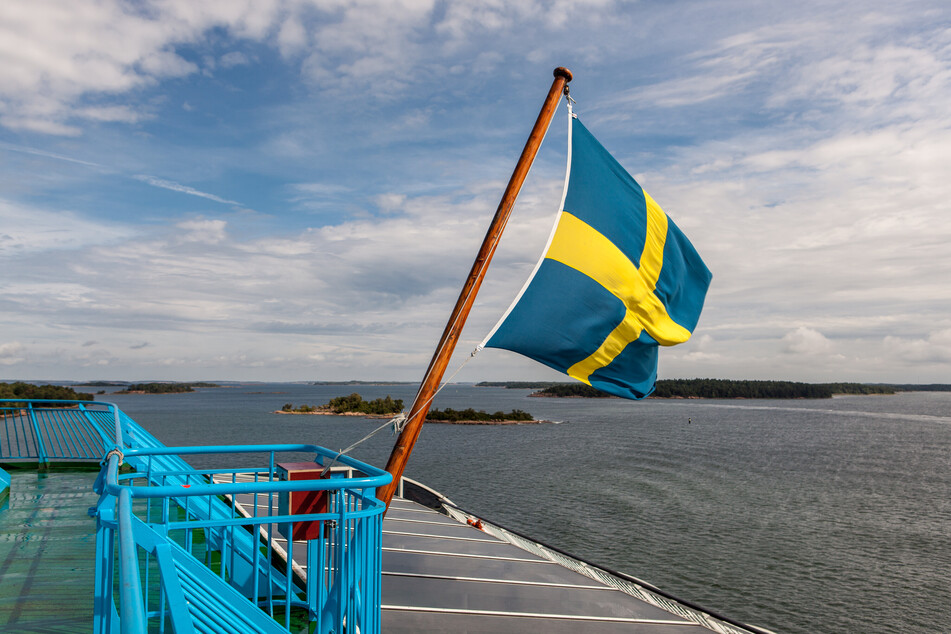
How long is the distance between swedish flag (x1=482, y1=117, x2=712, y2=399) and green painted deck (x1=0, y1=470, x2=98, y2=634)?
437cm

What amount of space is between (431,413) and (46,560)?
10592 cm

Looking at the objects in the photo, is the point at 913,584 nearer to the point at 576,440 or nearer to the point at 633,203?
the point at 633,203

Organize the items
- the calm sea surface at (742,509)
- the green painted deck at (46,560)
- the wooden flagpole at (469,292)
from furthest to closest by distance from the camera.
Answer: the calm sea surface at (742,509) → the wooden flagpole at (469,292) → the green painted deck at (46,560)

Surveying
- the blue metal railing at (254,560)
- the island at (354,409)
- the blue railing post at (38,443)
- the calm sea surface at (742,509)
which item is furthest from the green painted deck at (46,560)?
the island at (354,409)

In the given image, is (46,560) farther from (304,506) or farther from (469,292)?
(469,292)

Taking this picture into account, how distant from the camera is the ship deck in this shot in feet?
17.4

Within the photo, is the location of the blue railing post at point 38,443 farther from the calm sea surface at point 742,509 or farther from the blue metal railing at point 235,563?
the calm sea surface at point 742,509

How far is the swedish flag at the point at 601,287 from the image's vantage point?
6570 millimetres

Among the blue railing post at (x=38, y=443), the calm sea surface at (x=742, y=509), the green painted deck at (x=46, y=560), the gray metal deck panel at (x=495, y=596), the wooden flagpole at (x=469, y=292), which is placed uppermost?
the wooden flagpole at (x=469, y=292)

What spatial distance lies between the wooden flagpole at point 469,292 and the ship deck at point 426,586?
1.58 meters

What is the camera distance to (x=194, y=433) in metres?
76.8

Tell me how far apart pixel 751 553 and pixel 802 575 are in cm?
254

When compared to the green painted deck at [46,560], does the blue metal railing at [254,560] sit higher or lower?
higher

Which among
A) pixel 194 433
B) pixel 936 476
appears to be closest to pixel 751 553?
pixel 936 476
